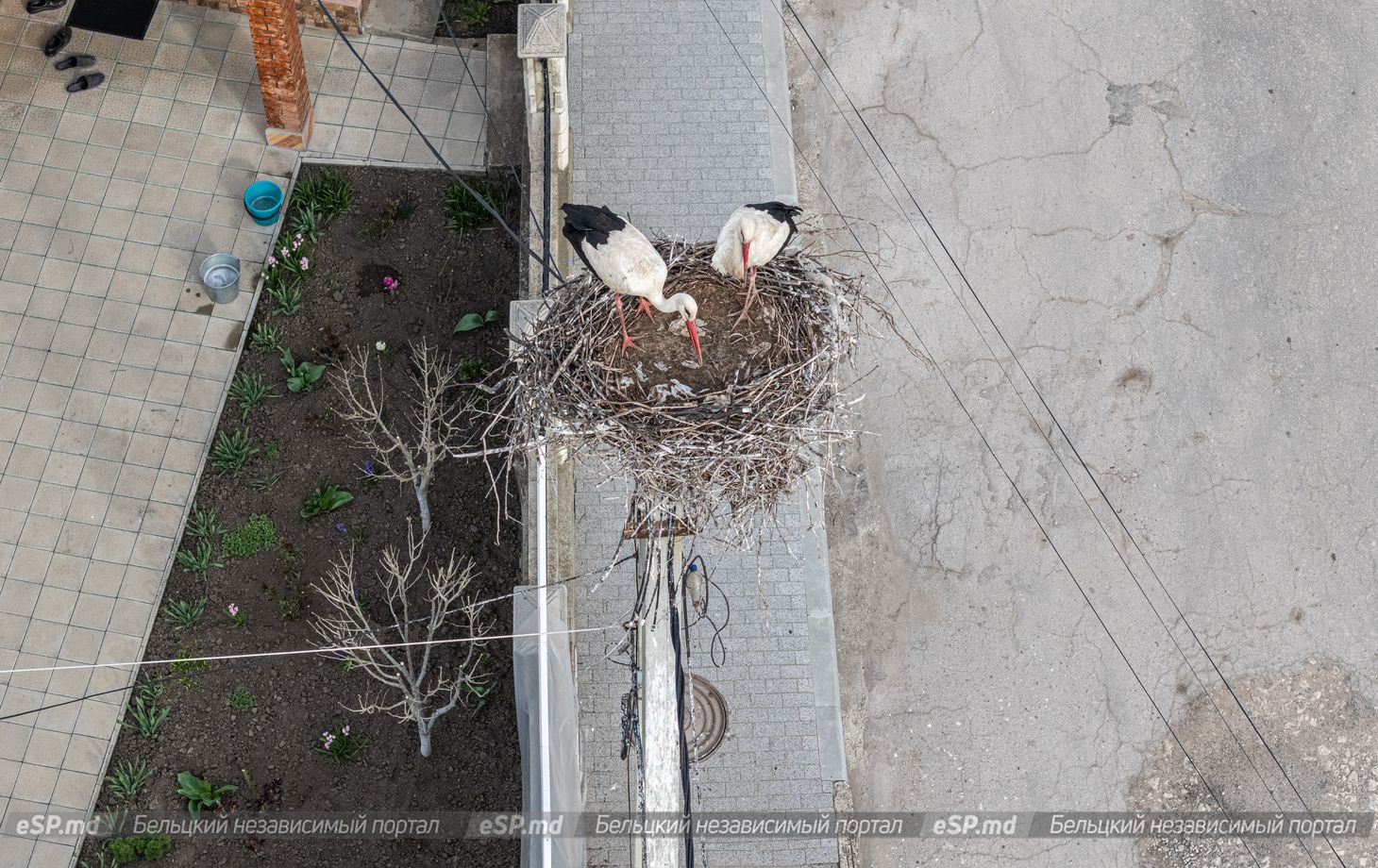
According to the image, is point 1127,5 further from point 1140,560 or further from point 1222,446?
point 1140,560

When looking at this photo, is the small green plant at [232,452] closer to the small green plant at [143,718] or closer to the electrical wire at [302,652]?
the electrical wire at [302,652]

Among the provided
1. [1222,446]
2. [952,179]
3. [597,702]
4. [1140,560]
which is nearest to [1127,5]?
[952,179]

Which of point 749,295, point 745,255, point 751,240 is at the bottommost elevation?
point 749,295

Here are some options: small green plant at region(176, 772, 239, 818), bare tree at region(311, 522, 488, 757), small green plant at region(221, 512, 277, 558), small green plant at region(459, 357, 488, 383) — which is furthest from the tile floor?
small green plant at region(459, 357, 488, 383)

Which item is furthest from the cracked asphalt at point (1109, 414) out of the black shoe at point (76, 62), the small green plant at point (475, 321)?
the black shoe at point (76, 62)

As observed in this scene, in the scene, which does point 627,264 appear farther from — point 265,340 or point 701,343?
point 265,340

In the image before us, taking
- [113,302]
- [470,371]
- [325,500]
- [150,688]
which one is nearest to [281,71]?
[113,302]

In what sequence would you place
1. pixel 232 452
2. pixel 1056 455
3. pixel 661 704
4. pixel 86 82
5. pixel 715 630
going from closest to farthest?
pixel 661 704 → pixel 715 630 → pixel 232 452 → pixel 1056 455 → pixel 86 82
